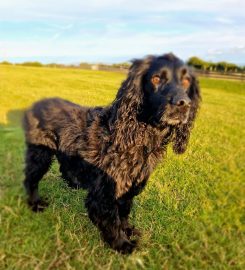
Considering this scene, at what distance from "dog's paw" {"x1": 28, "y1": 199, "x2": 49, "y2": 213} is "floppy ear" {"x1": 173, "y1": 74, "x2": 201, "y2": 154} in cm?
197

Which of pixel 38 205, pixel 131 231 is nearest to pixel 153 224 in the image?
pixel 131 231

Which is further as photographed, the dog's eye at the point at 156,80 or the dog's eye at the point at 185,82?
the dog's eye at the point at 185,82

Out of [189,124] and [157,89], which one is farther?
[189,124]

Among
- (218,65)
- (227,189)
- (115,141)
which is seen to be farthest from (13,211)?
(218,65)

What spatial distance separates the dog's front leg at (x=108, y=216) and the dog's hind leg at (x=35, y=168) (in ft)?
3.50

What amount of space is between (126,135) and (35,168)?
1700 mm

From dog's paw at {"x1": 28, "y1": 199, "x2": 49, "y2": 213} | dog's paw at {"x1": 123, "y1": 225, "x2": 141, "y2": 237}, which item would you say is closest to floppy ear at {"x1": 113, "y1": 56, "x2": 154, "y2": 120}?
dog's paw at {"x1": 123, "y1": 225, "x2": 141, "y2": 237}

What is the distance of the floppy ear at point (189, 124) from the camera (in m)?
4.52

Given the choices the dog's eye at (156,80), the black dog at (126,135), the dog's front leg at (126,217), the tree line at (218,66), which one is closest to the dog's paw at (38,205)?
the black dog at (126,135)

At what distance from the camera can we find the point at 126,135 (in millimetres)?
4188

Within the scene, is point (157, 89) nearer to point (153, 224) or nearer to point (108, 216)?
point (108, 216)

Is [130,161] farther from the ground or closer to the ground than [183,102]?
closer to the ground

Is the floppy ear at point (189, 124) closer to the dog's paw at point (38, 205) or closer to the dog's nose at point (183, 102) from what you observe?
the dog's nose at point (183, 102)

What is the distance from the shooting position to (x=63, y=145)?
194 inches
